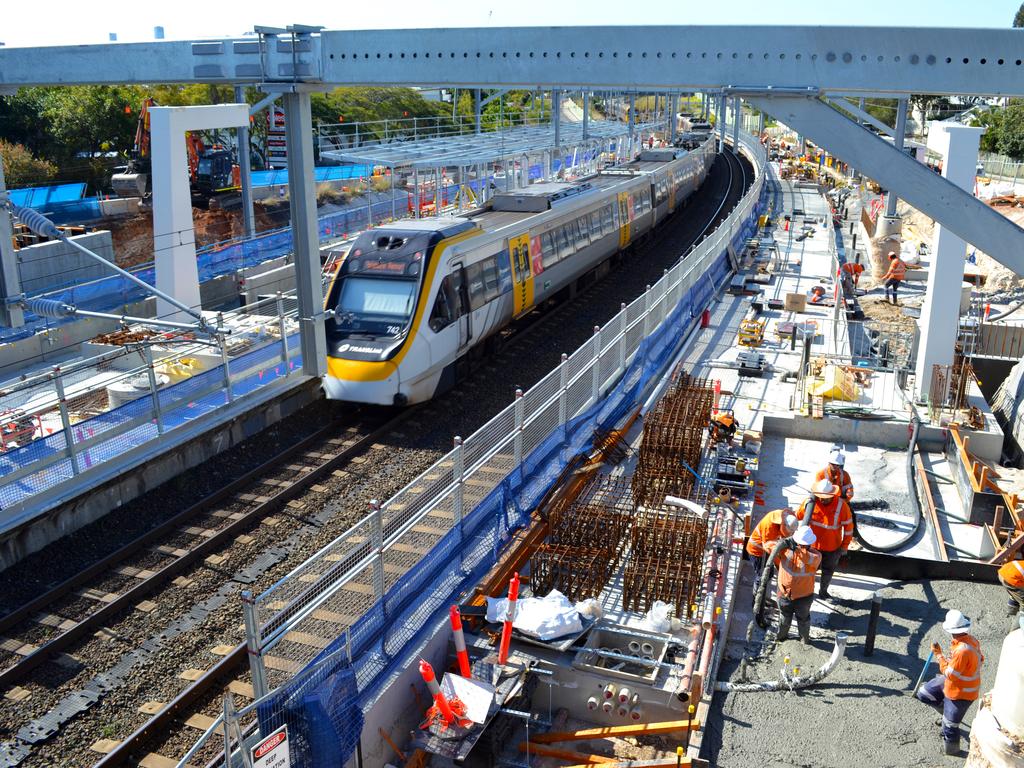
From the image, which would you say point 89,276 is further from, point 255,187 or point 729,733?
point 729,733

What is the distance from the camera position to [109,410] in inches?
425

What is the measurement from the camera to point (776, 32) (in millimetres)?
7164

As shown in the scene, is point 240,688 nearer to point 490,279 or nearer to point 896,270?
point 490,279

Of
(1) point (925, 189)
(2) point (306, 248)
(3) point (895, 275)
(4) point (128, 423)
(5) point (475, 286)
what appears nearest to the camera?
(1) point (925, 189)

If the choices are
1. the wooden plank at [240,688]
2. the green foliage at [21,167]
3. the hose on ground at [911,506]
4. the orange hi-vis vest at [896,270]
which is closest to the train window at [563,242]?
the hose on ground at [911,506]

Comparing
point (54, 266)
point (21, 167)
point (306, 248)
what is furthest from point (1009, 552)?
point (21, 167)

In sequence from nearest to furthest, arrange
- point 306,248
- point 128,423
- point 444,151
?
point 128,423 < point 306,248 < point 444,151

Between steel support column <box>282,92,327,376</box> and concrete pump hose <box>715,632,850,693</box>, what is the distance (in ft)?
25.4

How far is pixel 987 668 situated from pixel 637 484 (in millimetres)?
4093

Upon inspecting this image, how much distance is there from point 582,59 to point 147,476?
270 inches

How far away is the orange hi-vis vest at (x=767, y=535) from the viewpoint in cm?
859

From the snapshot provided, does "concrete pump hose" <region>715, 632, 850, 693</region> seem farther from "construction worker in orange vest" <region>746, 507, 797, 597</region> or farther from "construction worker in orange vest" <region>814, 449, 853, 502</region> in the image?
"construction worker in orange vest" <region>814, 449, 853, 502</region>

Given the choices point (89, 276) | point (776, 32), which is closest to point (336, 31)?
point (776, 32)

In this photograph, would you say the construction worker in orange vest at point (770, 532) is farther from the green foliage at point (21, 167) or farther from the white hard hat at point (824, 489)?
the green foliage at point (21, 167)
